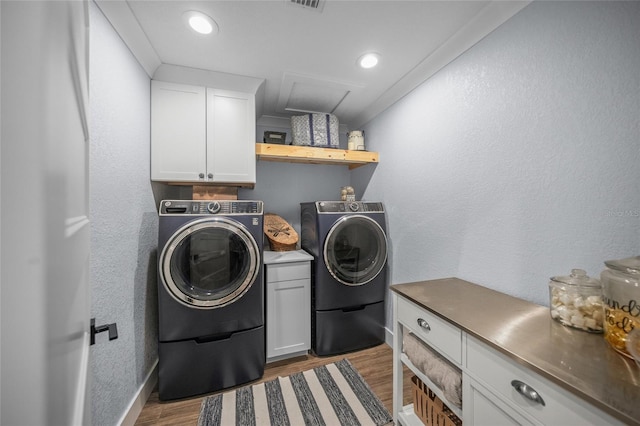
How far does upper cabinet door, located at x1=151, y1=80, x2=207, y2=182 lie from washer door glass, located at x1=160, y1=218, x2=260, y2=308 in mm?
514

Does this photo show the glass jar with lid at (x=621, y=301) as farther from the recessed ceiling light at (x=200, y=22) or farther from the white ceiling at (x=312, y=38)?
the recessed ceiling light at (x=200, y=22)

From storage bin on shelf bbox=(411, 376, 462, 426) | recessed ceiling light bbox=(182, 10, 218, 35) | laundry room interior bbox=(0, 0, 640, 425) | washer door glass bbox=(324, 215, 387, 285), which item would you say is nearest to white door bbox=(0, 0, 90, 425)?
laundry room interior bbox=(0, 0, 640, 425)

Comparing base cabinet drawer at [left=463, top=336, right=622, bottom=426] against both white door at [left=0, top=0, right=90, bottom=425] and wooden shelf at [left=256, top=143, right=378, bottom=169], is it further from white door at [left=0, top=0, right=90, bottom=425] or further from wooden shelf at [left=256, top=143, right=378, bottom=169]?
wooden shelf at [left=256, top=143, right=378, bottom=169]

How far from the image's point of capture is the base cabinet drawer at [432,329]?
1006mm

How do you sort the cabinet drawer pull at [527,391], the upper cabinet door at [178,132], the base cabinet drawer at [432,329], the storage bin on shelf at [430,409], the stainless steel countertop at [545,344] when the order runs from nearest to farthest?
1. the stainless steel countertop at [545,344]
2. the cabinet drawer pull at [527,391]
3. the base cabinet drawer at [432,329]
4. the storage bin on shelf at [430,409]
5. the upper cabinet door at [178,132]

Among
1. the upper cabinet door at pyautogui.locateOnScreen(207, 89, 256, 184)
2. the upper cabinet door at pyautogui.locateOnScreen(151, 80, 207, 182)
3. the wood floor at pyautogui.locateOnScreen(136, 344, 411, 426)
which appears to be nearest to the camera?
the wood floor at pyautogui.locateOnScreen(136, 344, 411, 426)

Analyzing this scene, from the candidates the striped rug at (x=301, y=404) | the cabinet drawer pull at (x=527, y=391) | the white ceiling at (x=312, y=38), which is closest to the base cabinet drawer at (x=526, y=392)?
the cabinet drawer pull at (x=527, y=391)

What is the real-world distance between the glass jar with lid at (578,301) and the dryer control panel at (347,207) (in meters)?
1.37

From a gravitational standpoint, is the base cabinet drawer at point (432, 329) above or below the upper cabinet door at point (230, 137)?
below

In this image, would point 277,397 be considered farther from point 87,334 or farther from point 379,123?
point 379,123

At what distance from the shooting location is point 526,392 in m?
0.74

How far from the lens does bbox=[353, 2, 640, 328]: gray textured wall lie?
922 mm

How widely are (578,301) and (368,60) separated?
177 cm

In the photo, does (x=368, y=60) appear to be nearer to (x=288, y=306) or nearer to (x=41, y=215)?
(x=41, y=215)
